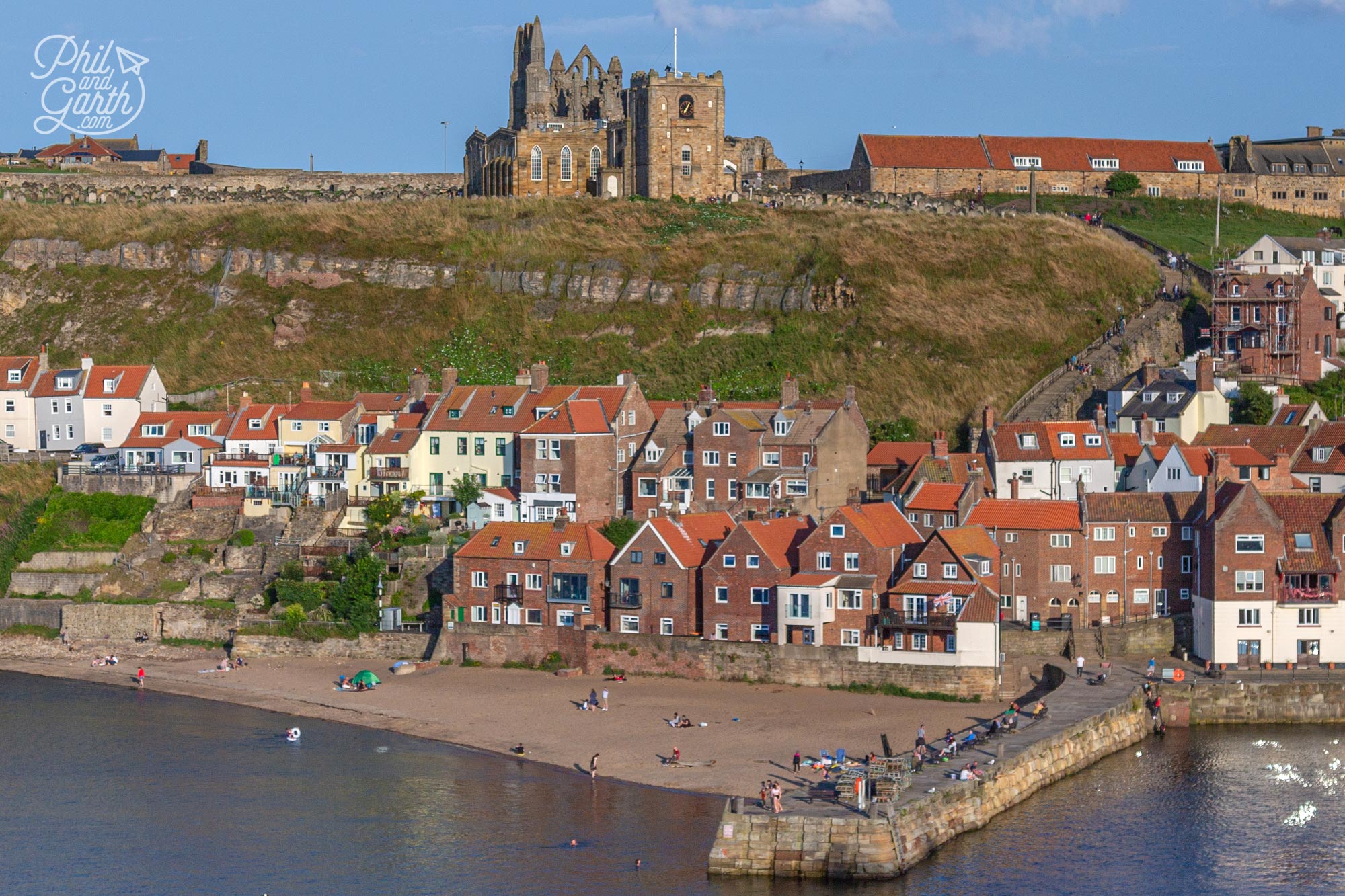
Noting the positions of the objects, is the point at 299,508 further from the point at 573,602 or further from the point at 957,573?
the point at 957,573

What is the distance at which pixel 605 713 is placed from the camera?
5916cm

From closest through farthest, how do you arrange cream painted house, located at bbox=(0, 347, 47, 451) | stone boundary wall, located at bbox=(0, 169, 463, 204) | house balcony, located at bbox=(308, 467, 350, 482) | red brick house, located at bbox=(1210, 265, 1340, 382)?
house balcony, located at bbox=(308, 467, 350, 482) < red brick house, located at bbox=(1210, 265, 1340, 382) < cream painted house, located at bbox=(0, 347, 47, 451) < stone boundary wall, located at bbox=(0, 169, 463, 204)

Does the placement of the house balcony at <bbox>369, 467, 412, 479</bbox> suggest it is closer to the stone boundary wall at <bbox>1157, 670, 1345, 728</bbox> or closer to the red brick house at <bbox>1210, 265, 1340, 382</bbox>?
the stone boundary wall at <bbox>1157, 670, 1345, 728</bbox>

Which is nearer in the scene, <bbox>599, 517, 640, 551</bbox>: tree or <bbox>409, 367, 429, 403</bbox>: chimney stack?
<bbox>599, 517, 640, 551</bbox>: tree

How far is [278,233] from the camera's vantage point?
108375 mm

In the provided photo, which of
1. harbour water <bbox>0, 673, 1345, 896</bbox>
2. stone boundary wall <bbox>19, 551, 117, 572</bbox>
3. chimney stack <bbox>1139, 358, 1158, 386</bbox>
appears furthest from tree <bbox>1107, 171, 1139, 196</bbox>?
stone boundary wall <bbox>19, 551, 117, 572</bbox>

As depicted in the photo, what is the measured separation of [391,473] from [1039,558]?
28717 mm

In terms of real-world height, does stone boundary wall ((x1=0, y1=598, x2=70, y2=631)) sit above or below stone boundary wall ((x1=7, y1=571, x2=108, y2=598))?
below

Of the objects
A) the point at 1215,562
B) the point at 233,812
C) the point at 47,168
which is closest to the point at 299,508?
the point at 233,812

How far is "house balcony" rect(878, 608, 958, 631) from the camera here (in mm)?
59844

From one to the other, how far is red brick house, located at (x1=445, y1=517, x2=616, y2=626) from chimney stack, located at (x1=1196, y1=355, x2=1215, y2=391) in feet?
92.3

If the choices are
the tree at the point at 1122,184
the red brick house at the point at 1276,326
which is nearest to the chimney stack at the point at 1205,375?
the red brick house at the point at 1276,326

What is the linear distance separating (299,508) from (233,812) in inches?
1150

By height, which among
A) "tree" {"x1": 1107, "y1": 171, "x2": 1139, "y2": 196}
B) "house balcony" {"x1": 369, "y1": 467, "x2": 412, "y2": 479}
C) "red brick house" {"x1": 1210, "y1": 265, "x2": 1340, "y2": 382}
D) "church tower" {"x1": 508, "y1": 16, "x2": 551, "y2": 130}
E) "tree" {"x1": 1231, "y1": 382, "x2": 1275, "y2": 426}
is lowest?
"house balcony" {"x1": 369, "y1": 467, "x2": 412, "y2": 479}
